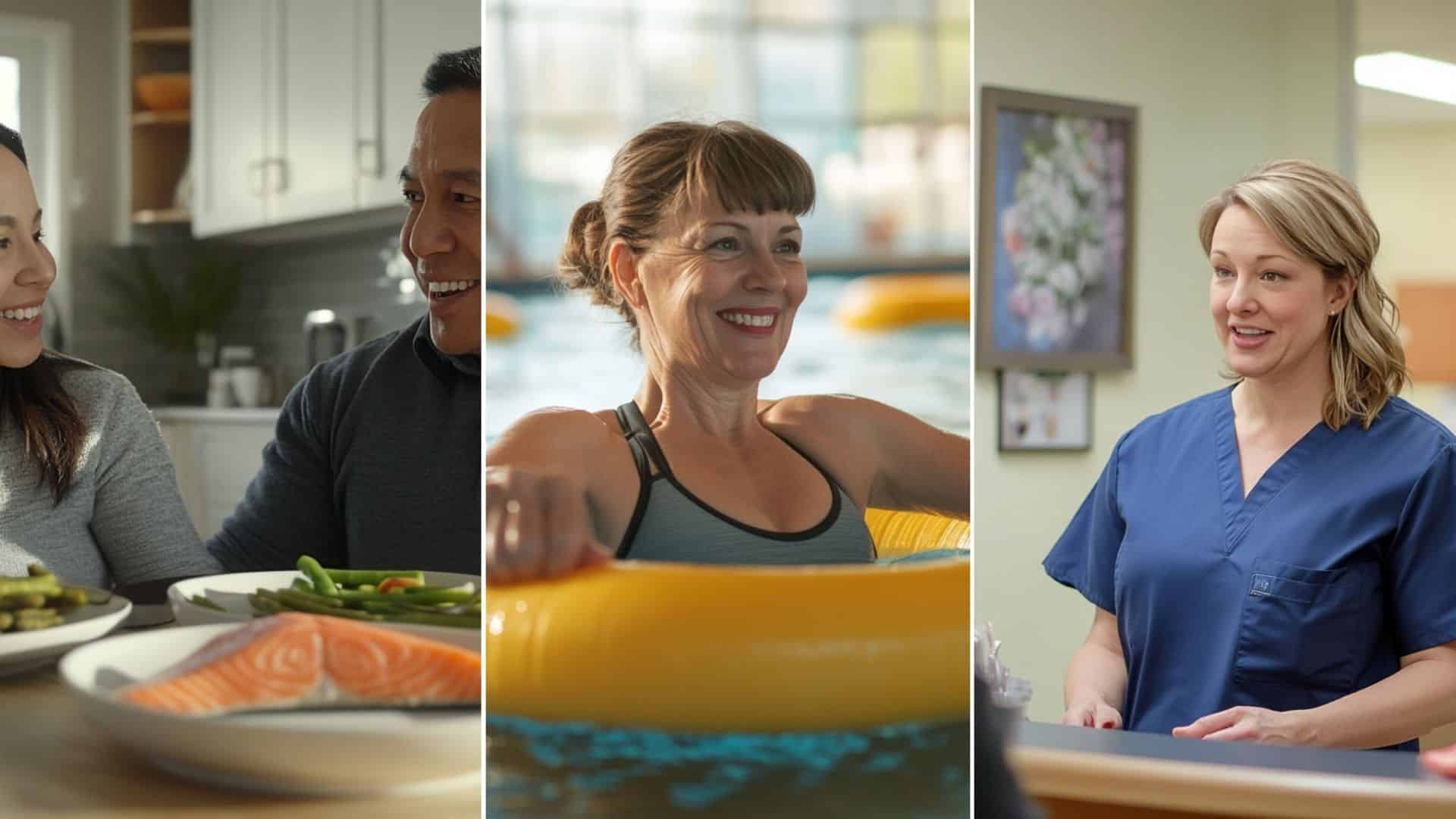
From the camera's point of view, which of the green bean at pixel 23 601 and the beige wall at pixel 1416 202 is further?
the beige wall at pixel 1416 202

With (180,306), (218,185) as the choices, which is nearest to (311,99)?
(218,185)

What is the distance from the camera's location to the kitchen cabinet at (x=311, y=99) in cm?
126

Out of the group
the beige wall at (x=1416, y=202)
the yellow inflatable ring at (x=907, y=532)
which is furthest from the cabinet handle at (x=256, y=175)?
the beige wall at (x=1416, y=202)

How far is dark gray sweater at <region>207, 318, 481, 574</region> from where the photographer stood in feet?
4.15

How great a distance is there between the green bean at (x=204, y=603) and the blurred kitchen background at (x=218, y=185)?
79 mm

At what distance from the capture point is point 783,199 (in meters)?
1.25

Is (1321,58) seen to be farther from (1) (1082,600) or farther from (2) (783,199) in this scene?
(2) (783,199)

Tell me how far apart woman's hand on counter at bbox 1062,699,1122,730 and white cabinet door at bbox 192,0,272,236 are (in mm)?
1048

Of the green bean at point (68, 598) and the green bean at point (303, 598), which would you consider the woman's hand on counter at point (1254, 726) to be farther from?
the green bean at point (68, 598)

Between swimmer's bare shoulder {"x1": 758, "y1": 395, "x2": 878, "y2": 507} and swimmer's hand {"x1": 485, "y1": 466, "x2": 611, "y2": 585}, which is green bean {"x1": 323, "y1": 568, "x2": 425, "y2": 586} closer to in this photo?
swimmer's hand {"x1": 485, "y1": 466, "x2": 611, "y2": 585}

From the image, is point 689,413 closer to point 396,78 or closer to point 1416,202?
point 396,78

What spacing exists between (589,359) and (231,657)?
390 millimetres

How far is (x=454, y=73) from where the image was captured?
1.25m

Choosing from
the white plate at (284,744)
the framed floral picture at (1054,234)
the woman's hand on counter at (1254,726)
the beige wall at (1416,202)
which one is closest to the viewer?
the white plate at (284,744)
